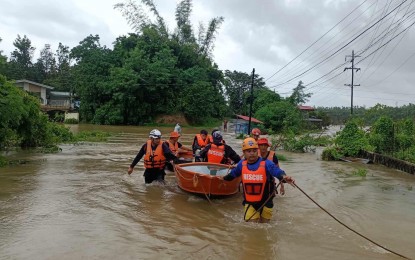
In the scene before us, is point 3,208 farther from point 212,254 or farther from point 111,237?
point 212,254

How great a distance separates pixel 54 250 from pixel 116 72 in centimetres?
4269

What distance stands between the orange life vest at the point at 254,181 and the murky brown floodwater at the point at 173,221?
918 mm

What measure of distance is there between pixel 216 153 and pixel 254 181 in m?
4.24

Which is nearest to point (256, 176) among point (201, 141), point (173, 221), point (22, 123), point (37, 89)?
point (173, 221)

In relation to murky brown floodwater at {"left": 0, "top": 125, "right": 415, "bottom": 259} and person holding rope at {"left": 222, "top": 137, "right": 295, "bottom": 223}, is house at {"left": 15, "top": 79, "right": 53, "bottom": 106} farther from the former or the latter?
person holding rope at {"left": 222, "top": 137, "right": 295, "bottom": 223}

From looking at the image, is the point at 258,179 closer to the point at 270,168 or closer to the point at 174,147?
the point at 270,168

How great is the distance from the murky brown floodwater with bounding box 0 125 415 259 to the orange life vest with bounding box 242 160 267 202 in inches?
36.1

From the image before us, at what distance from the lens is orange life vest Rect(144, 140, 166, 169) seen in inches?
395

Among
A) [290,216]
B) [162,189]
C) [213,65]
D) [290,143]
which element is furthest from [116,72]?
[290,216]

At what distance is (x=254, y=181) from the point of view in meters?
6.46

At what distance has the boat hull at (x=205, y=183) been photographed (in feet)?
29.9

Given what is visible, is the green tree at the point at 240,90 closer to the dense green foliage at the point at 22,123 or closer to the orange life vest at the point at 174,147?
the dense green foliage at the point at 22,123

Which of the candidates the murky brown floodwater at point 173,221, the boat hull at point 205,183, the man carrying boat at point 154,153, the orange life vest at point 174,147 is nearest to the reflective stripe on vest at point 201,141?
the orange life vest at point 174,147

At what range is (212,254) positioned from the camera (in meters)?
6.34
